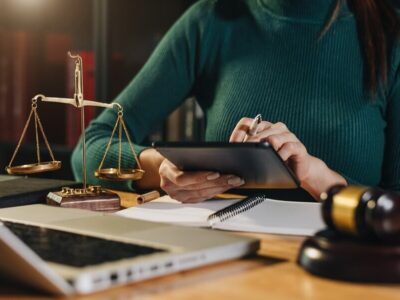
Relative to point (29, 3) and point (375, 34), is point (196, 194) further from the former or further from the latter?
point (29, 3)

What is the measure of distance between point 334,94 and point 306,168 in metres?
0.33

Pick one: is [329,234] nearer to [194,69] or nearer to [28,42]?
[194,69]

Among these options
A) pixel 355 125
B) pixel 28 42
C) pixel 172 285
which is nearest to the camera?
pixel 172 285

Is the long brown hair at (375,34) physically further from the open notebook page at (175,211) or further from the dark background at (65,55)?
the dark background at (65,55)

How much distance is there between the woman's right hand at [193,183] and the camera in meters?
1.09

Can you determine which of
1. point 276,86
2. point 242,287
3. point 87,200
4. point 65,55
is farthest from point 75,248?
point 65,55

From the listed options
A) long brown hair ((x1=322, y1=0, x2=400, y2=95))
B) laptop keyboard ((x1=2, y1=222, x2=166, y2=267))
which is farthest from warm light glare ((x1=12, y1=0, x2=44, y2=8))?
laptop keyboard ((x1=2, y1=222, x2=166, y2=267))

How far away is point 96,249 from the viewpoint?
2.28 feet

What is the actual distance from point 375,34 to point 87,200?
0.81 m

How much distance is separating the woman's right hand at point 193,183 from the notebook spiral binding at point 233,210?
0.04m

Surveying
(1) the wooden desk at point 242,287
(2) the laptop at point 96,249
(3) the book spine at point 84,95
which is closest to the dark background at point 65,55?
(3) the book spine at point 84,95

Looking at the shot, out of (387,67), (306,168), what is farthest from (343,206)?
(387,67)

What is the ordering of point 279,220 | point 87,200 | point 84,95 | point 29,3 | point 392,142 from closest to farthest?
point 279,220, point 87,200, point 392,142, point 84,95, point 29,3

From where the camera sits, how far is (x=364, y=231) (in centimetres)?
69
